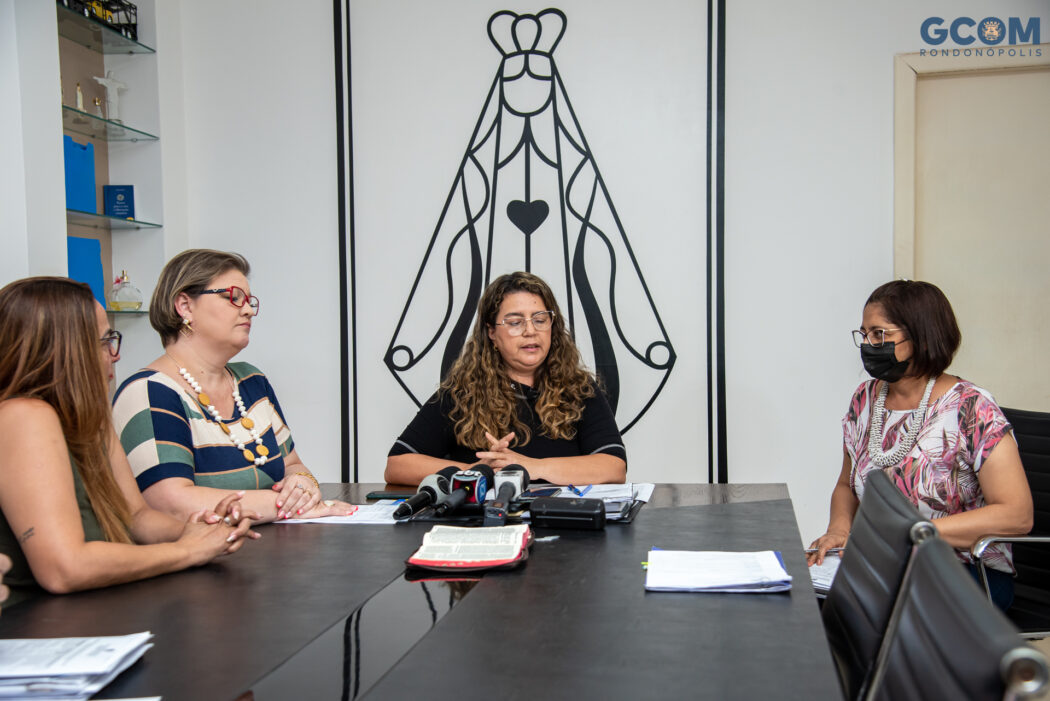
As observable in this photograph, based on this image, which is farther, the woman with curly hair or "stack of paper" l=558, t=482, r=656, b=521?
the woman with curly hair

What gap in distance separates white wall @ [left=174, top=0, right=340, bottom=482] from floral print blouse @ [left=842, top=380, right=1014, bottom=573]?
2.56 m

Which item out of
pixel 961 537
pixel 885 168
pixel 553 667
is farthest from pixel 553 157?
pixel 553 667

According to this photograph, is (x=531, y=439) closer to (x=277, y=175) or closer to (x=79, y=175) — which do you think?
(x=277, y=175)

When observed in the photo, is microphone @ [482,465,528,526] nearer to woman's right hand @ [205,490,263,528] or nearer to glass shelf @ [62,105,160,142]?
woman's right hand @ [205,490,263,528]

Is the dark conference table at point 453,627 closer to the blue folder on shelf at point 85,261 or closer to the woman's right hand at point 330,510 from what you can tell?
the woman's right hand at point 330,510

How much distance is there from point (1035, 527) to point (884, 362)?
0.65m

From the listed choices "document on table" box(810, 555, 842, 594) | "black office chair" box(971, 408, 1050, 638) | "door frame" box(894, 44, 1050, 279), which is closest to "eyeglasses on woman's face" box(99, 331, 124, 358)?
"document on table" box(810, 555, 842, 594)

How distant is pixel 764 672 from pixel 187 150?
375 cm

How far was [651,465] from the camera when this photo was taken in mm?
3697

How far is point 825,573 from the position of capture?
2027mm

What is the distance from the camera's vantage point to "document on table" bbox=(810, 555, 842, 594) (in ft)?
6.38

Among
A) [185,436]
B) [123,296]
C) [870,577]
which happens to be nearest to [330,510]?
[185,436]

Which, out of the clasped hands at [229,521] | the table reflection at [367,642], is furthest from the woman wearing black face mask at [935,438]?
the clasped hands at [229,521]

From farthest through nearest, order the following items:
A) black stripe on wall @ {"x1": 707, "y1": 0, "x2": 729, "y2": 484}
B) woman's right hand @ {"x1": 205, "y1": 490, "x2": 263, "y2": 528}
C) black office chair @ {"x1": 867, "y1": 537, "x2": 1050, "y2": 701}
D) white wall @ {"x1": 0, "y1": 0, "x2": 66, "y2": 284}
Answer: black stripe on wall @ {"x1": 707, "y1": 0, "x2": 729, "y2": 484}
white wall @ {"x1": 0, "y1": 0, "x2": 66, "y2": 284}
woman's right hand @ {"x1": 205, "y1": 490, "x2": 263, "y2": 528}
black office chair @ {"x1": 867, "y1": 537, "x2": 1050, "y2": 701}
